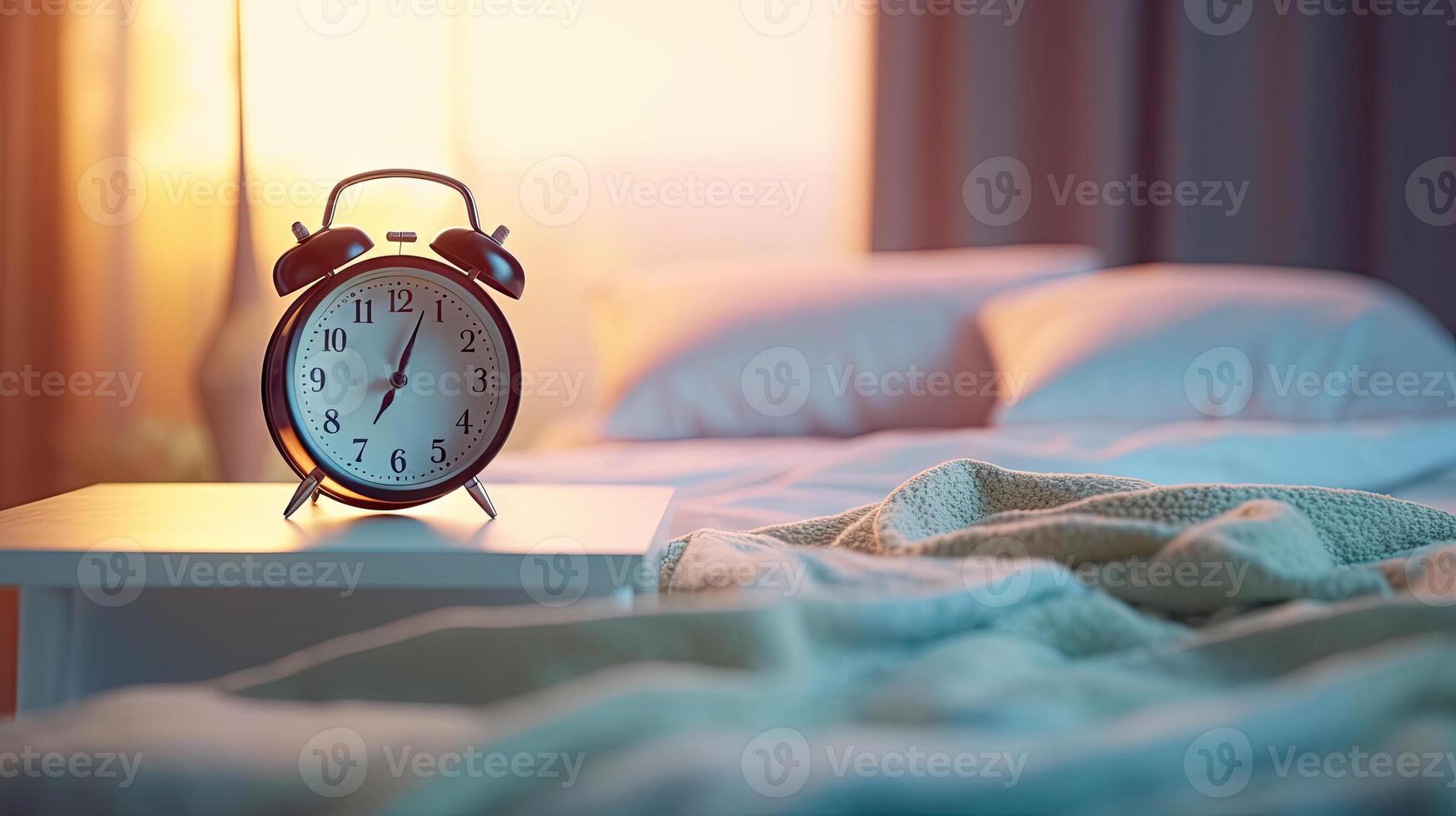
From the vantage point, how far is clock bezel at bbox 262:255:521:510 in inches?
39.7

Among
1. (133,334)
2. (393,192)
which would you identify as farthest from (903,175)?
(133,334)

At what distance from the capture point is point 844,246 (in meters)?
2.64

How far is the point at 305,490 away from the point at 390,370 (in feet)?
0.41

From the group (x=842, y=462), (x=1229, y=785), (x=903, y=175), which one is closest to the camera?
(x=1229, y=785)

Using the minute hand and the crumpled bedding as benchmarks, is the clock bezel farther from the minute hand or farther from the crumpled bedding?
the crumpled bedding

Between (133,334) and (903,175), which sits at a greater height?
(903,175)

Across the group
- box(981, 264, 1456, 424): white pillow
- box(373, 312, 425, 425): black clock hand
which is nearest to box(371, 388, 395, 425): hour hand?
box(373, 312, 425, 425): black clock hand

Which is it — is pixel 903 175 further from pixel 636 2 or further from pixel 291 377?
pixel 291 377

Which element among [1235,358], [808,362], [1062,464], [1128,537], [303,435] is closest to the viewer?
[1128,537]

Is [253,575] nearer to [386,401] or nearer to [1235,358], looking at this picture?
[386,401]

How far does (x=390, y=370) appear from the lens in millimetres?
1039

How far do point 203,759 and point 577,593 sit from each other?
0.37 metres

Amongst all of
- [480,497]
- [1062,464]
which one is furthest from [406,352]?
[1062,464]

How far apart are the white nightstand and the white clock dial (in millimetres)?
56
